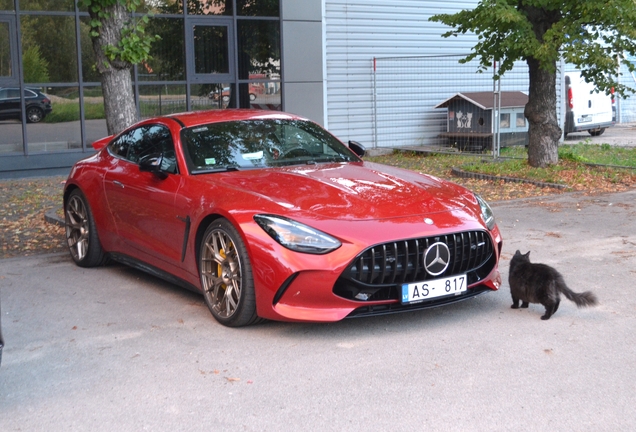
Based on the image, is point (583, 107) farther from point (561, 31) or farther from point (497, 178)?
point (561, 31)

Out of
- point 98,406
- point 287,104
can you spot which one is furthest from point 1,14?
point 98,406

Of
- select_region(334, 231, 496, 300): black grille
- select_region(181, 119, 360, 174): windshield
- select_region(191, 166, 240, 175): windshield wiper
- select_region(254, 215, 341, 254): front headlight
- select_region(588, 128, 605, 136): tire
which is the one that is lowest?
select_region(334, 231, 496, 300): black grille

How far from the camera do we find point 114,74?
10.4 meters

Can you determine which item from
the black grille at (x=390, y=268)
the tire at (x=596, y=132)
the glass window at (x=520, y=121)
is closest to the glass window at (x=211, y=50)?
the glass window at (x=520, y=121)

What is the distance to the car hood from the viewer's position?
18.1 ft

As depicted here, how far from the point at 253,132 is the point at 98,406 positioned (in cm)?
315

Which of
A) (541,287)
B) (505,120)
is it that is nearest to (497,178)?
(505,120)

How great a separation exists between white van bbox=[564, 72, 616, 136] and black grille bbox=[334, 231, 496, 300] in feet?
57.9

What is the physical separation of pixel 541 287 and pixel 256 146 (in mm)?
2537

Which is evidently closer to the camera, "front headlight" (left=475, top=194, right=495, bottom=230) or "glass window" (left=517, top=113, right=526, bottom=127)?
"front headlight" (left=475, top=194, right=495, bottom=230)

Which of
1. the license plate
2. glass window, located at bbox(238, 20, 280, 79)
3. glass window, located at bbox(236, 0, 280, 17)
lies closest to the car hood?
the license plate

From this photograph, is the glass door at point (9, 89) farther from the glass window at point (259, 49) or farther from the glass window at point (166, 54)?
the glass window at point (259, 49)

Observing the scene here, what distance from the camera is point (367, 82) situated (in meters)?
19.7

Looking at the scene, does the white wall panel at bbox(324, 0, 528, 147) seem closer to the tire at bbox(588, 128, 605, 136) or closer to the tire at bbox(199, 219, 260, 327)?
the tire at bbox(588, 128, 605, 136)
